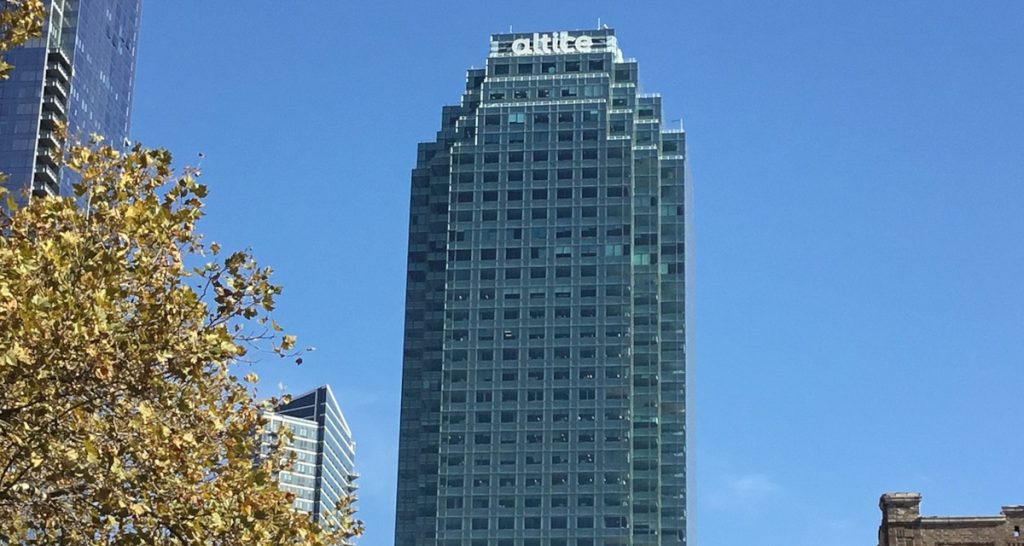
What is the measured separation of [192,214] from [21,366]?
15.2 ft

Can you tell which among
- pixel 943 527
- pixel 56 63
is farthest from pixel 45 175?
pixel 943 527

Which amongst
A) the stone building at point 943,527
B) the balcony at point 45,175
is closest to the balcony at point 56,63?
the balcony at point 45,175

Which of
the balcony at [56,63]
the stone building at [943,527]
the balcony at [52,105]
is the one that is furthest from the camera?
the balcony at [56,63]

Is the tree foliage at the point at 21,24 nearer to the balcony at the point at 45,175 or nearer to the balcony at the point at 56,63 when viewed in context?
the balcony at the point at 45,175

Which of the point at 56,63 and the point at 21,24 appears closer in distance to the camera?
the point at 21,24

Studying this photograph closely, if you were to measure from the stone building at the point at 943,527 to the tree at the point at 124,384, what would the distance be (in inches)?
2148

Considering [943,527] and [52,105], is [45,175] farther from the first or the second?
[943,527]

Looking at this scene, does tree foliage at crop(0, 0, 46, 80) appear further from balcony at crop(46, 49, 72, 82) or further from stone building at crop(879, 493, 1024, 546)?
balcony at crop(46, 49, 72, 82)

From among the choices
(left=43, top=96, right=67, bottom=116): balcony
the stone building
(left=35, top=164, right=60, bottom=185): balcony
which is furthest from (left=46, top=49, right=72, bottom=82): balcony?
the stone building

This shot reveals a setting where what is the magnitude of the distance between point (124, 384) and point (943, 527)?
195ft

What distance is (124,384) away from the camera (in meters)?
29.3

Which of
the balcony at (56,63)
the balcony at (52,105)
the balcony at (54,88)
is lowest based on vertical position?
the balcony at (52,105)

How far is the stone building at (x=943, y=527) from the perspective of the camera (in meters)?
80.7

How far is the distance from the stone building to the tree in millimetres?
54561
